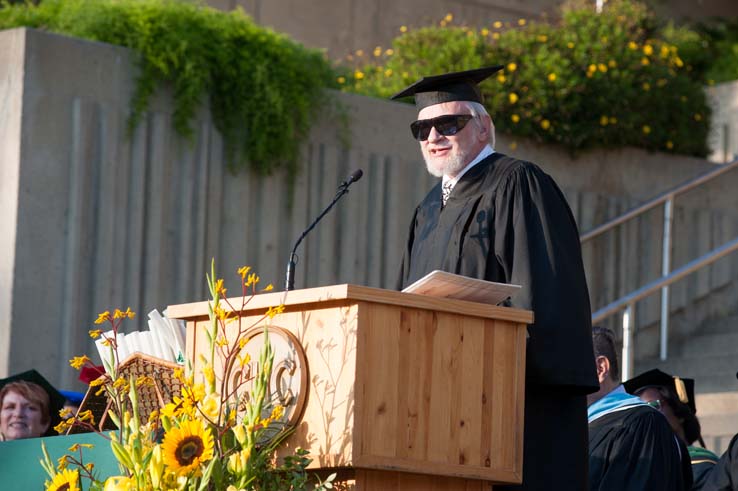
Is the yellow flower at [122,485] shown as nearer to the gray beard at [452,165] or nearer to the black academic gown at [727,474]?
the gray beard at [452,165]

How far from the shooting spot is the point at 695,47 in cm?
1325

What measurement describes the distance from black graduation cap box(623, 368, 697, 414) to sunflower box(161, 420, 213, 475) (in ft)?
12.8

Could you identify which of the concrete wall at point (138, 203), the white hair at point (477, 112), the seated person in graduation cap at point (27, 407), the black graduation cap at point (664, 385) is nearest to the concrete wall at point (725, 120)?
the concrete wall at point (138, 203)

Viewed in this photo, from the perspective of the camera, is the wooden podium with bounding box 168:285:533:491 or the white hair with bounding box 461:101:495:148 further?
the white hair with bounding box 461:101:495:148

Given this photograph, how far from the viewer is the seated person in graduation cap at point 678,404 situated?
6.18m

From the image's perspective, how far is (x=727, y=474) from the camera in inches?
198

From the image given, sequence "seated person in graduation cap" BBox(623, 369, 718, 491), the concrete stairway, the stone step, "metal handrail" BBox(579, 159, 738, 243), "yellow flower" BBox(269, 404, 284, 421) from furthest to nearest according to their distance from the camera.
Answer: "metal handrail" BBox(579, 159, 738, 243) < the stone step < the concrete stairway < "seated person in graduation cap" BBox(623, 369, 718, 491) < "yellow flower" BBox(269, 404, 284, 421)

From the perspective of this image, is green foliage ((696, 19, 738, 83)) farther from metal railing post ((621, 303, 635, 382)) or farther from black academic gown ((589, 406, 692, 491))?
black academic gown ((589, 406, 692, 491))

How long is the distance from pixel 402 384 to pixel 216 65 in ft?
18.3

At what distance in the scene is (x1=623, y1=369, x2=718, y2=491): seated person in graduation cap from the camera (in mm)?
6180

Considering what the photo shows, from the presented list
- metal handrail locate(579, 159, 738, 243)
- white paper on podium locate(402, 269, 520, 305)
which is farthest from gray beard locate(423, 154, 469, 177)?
metal handrail locate(579, 159, 738, 243)

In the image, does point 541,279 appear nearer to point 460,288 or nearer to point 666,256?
point 460,288

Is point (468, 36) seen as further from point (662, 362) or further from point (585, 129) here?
point (662, 362)

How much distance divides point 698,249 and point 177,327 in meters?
7.30
